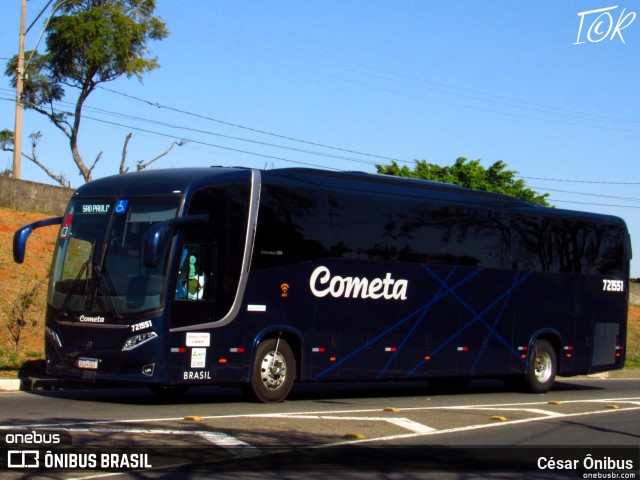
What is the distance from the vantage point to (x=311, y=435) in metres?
11.7

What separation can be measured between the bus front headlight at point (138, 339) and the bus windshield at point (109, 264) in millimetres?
356

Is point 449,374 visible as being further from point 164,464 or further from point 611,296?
point 164,464

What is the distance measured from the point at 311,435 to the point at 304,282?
16.0 feet

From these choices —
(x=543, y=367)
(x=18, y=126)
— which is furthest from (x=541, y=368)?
(x=18, y=126)

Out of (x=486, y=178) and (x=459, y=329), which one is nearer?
(x=459, y=329)

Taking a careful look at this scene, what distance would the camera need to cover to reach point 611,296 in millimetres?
22531

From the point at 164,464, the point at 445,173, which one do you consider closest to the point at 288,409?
the point at 164,464

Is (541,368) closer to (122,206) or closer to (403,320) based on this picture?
(403,320)

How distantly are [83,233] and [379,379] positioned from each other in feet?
18.8

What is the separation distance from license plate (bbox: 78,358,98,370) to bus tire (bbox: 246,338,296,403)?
7.87ft

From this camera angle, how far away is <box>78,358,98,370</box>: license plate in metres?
14.6

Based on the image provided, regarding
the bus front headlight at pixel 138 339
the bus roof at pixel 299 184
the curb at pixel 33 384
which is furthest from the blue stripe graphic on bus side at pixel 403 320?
the curb at pixel 33 384

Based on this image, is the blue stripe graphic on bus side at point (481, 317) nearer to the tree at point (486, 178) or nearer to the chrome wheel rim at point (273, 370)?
the chrome wheel rim at point (273, 370)

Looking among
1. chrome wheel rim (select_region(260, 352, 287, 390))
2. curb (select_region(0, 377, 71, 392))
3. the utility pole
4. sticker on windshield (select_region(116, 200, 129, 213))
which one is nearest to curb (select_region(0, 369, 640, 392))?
curb (select_region(0, 377, 71, 392))
